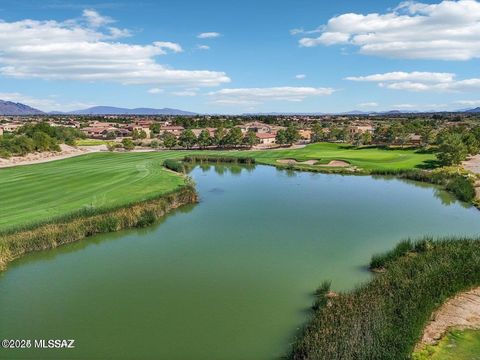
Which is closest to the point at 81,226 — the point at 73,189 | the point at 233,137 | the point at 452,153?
the point at 73,189

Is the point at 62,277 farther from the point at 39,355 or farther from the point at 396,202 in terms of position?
the point at 396,202

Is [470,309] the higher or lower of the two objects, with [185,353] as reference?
higher

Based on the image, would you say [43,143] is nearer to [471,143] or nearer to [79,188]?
[79,188]

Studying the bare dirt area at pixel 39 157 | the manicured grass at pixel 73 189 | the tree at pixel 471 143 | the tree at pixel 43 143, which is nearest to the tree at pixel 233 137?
the bare dirt area at pixel 39 157

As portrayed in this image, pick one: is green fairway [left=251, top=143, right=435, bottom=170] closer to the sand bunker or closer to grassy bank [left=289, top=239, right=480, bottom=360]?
the sand bunker

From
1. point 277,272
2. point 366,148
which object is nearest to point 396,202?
point 277,272

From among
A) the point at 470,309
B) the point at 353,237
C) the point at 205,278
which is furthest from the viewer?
the point at 353,237

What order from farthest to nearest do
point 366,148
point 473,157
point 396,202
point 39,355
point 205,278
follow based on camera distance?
point 366,148 → point 473,157 → point 396,202 → point 205,278 → point 39,355
